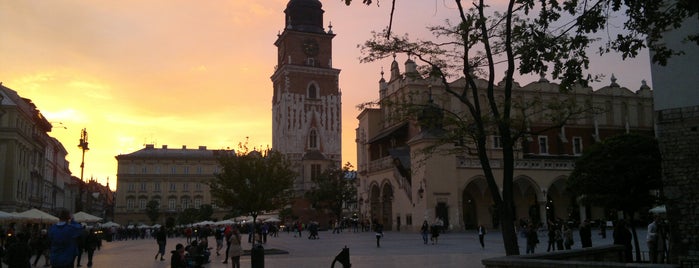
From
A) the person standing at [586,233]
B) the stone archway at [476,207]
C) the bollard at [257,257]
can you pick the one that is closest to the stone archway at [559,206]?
the stone archway at [476,207]

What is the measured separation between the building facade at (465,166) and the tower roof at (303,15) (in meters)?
36.7

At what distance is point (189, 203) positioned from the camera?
334 feet

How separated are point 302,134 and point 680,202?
71860 millimetres

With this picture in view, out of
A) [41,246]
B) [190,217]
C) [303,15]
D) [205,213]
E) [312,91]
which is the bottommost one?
[41,246]

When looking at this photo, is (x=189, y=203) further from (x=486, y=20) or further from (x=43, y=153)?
(x=486, y=20)

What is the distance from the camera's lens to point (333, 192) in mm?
63094

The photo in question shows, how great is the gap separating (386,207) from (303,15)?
49.9m

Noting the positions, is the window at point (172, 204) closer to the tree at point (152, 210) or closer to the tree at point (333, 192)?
the tree at point (152, 210)

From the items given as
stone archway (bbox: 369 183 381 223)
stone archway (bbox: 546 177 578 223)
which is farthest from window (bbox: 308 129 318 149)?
stone archway (bbox: 546 177 578 223)

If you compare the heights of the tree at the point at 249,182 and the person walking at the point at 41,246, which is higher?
the tree at the point at 249,182

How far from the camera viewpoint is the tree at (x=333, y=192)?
63062mm

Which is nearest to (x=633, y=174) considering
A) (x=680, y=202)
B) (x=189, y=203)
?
(x=680, y=202)

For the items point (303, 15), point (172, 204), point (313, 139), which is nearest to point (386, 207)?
point (313, 139)

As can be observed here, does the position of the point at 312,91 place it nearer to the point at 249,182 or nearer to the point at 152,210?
the point at 152,210
